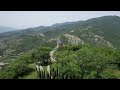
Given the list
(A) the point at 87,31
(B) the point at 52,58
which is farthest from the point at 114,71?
(A) the point at 87,31

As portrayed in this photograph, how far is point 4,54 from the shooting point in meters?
72.2

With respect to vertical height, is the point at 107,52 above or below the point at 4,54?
above
